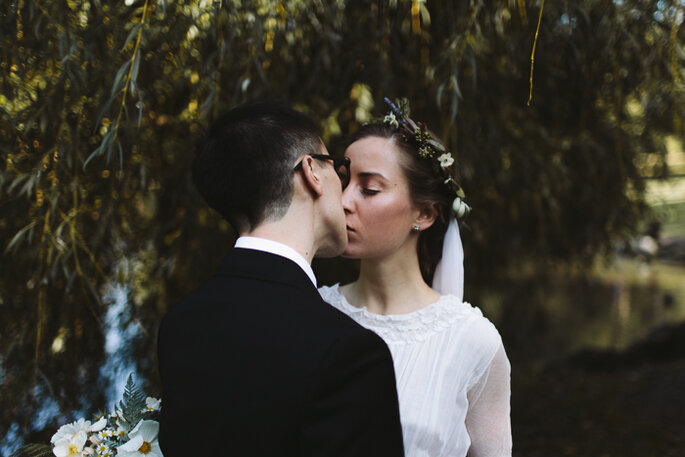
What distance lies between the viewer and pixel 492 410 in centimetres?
159

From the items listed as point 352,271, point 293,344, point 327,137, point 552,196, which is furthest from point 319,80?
point 293,344

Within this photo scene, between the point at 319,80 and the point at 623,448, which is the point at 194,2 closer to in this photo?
the point at 319,80

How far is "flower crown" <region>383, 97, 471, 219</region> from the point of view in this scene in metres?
1.73

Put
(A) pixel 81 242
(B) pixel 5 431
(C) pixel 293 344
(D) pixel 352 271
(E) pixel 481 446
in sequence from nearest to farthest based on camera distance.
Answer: (C) pixel 293 344, (E) pixel 481 446, (A) pixel 81 242, (B) pixel 5 431, (D) pixel 352 271

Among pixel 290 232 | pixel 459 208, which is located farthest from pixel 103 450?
pixel 459 208

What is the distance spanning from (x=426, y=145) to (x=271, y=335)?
36.7 inches

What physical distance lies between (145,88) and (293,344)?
5.12 feet

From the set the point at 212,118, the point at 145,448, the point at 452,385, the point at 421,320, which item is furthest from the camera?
the point at 212,118

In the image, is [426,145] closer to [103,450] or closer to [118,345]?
[103,450]

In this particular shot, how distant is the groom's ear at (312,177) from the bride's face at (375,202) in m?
0.41

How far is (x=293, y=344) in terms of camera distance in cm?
101

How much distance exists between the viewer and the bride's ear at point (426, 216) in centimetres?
178

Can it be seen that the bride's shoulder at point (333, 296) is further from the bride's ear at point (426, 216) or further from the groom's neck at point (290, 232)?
the groom's neck at point (290, 232)

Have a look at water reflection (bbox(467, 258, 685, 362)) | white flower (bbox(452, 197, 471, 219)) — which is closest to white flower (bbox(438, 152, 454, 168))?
white flower (bbox(452, 197, 471, 219))
